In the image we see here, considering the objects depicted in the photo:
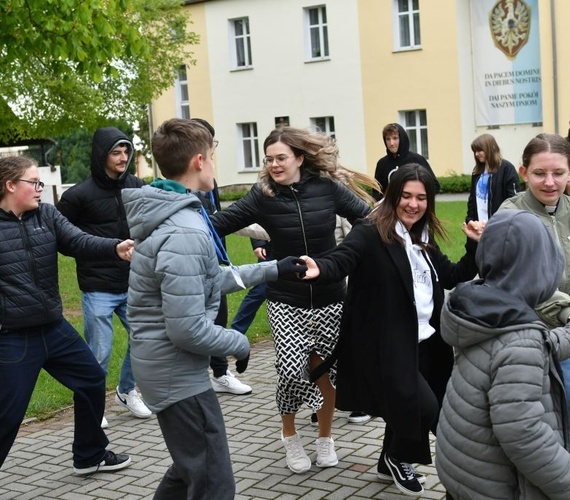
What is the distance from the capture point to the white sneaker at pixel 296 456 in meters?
5.64

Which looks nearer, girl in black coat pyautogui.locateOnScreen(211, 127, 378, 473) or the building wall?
girl in black coat pyautogui.locateOnScreen(211, 127, 378, 473)

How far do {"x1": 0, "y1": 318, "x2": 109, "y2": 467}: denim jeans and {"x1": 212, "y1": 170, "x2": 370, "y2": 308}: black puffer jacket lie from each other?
114 cm

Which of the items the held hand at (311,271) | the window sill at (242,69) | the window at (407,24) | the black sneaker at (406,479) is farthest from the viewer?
the window sill at (242,69)

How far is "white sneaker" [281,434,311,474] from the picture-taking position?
564 centimetres

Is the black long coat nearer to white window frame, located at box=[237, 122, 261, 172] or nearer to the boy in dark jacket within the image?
the boy in dark jacket

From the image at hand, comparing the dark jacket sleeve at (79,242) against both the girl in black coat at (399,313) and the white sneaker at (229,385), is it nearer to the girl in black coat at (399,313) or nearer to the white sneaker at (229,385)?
the girl in black coat at (399,313)

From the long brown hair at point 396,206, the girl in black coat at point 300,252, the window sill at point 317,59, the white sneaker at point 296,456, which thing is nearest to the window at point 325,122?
the window sill at point 317,59

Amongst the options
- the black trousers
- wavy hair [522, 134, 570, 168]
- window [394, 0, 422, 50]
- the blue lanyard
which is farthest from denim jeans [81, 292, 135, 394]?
window [394, 0, 422, 50]

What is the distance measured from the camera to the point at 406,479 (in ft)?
16.8

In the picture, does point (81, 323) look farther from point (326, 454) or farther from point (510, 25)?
point (510, 25)

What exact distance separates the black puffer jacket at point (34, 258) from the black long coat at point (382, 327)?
1476mm

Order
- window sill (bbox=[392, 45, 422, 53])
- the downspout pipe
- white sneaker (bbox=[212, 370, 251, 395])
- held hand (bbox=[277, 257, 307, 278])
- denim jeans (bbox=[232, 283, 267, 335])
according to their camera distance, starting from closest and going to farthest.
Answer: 1. held hand (bbox=[277, 257, 307, 278])
2. white sneaker (bbox=[212, 370, 251, 395])
3. denim jeans (bbox=[232, 283, 267, 335])
4. the downspout pipe
5. window sill (bbox=[392, 45, 422, 53])

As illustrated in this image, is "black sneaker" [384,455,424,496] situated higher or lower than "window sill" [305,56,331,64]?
A: lower

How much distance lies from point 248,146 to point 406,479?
3427 cm
